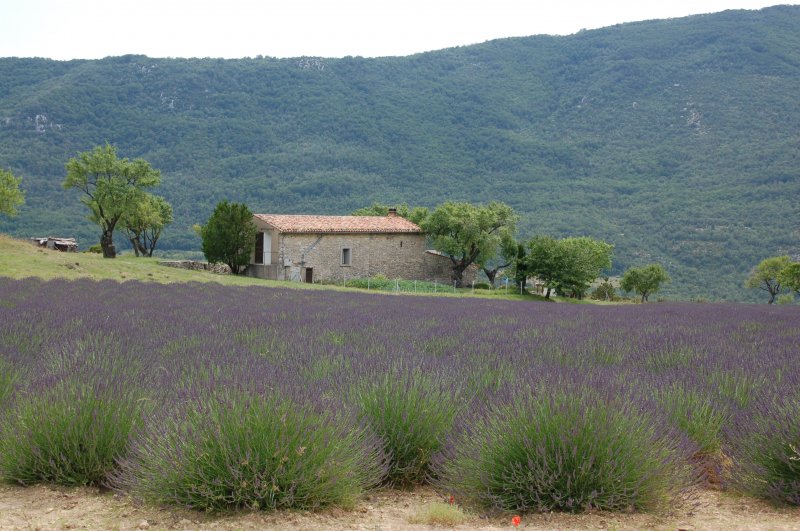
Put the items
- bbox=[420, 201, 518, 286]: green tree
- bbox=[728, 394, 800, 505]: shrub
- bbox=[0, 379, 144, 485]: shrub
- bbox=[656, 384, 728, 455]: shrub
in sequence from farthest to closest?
bbox=[420, 201, 518, 286]: green tree → bbox=[656, 384, 728, 455]: shrub → bbox=[0, 379, 144, 485]: shrub → bbox=[728, 394, 800, 505]: shrub

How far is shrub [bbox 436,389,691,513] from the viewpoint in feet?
13.0

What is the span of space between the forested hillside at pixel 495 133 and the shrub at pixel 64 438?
5536 cm

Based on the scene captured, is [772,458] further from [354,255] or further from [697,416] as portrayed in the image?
[354,255]

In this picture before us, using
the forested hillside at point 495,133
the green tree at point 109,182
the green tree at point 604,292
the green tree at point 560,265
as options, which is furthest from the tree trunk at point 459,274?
the forested hillside at point 495,133

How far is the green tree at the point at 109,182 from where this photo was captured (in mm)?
38438

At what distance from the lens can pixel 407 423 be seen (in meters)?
4.93

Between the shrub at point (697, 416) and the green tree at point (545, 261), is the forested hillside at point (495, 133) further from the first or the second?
the shrub at point (697, 416)

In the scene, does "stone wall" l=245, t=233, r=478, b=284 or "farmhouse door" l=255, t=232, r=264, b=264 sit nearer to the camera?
"stone wall" l=245, t=233, r=478, b=284

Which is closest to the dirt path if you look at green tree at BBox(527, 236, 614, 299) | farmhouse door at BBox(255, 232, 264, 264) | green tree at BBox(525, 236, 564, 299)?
green tree at BBox(527, 236, 614, 299)

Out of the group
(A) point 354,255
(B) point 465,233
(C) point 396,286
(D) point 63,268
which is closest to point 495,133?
(B) point 465,233

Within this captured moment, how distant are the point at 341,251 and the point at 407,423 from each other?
119ft

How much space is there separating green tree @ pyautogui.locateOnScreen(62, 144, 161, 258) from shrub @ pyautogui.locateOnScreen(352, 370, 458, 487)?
35915 millimetres

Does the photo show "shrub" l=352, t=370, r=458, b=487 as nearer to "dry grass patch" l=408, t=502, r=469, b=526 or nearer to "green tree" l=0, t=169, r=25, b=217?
"dry grass patch" l=408, t=502, r=469, b=526

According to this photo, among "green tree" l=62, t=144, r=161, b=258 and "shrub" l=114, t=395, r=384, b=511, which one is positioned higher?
"green tree" l=62, t=144, r=161, b=258
